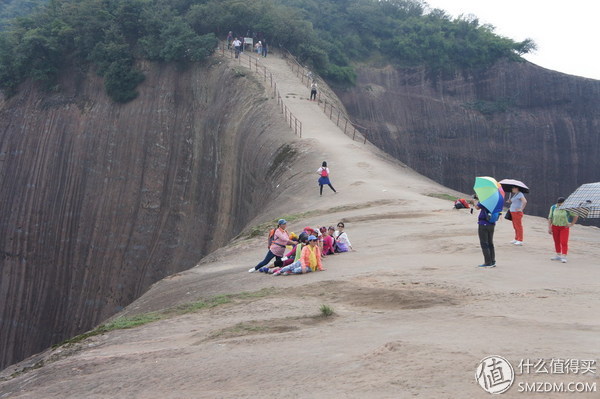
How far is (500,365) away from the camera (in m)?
5.96

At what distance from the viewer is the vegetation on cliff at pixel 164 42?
38.4 metres

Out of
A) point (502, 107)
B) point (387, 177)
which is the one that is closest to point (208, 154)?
point (387, 177)

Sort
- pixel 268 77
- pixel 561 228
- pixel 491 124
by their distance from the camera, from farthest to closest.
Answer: pixel 491 124 → pixel 268 77 → pixel 561 228

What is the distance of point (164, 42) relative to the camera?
3825 cm

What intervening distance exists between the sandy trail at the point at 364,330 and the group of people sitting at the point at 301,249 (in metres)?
0.40

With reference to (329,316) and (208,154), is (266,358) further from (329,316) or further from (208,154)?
(208,154)

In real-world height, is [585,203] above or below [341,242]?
above

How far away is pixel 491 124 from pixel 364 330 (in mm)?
39111

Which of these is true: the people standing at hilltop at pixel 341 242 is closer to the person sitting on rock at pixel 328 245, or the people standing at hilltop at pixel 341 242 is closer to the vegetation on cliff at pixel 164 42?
the person sitting on rock at pixel 328 245

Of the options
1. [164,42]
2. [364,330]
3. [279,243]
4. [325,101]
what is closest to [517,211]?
[279,243]

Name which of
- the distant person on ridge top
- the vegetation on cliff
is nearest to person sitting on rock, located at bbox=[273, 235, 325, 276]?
→ the vegetation on cliff

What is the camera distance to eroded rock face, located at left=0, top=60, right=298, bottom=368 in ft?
112

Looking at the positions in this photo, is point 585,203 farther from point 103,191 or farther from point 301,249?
point 103,191

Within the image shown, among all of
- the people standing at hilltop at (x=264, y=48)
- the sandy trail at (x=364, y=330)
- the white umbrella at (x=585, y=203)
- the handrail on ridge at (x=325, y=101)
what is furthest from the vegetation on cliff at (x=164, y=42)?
the white umbrella at (x=585, y=203)
